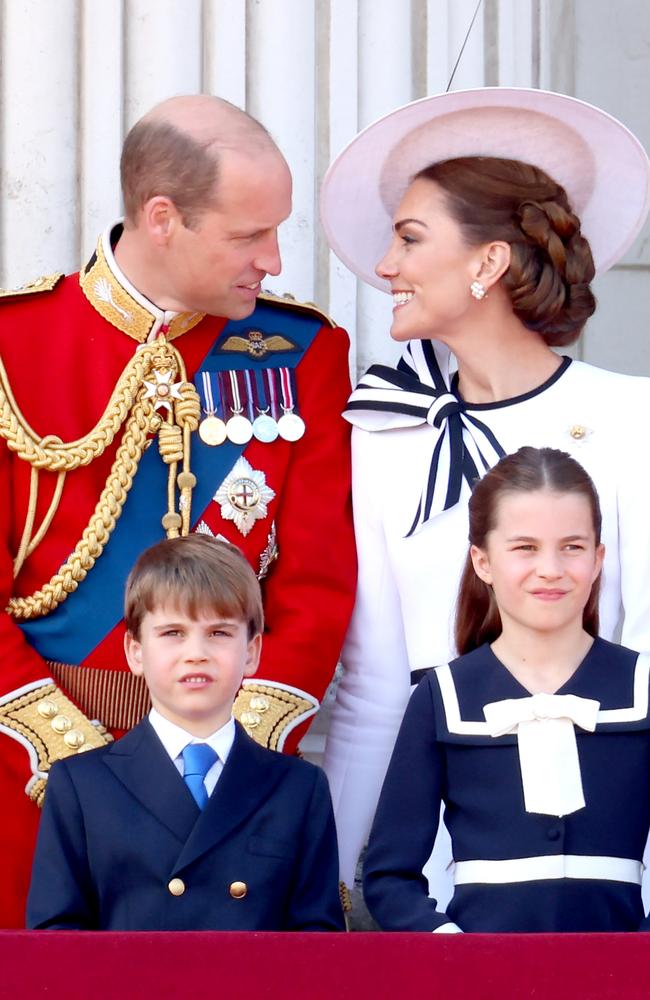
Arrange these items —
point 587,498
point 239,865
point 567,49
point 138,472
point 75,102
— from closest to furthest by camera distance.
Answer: point 239,865 → point 587,498 → point 138,472 → point 75,102 → point 567,49

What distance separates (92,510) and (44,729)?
36 centimetres

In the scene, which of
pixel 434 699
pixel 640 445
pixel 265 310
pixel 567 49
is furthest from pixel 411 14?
pixel 434 699

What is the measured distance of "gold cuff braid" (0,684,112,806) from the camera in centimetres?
292

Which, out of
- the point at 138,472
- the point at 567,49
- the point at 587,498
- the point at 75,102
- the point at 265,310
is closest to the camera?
the point at 587,498

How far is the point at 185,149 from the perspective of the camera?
317 cm

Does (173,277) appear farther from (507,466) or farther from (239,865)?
(239,865)

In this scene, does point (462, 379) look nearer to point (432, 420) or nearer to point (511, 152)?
point (432, 420)

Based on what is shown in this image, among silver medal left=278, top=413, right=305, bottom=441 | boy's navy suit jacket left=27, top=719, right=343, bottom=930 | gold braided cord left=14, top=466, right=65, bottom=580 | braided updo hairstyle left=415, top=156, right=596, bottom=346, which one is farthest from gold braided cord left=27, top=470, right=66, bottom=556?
braided updo hairstyle left=415, top=156, right=596, bottom=346

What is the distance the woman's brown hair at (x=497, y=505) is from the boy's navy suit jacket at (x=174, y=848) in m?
0.36

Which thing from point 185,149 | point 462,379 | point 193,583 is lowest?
point 193,583

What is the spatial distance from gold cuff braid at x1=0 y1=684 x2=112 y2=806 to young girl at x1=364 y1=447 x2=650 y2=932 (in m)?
0.47

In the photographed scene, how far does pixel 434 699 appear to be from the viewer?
2725 millimetres

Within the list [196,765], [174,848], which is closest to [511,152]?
[196,765]

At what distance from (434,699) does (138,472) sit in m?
0.67
